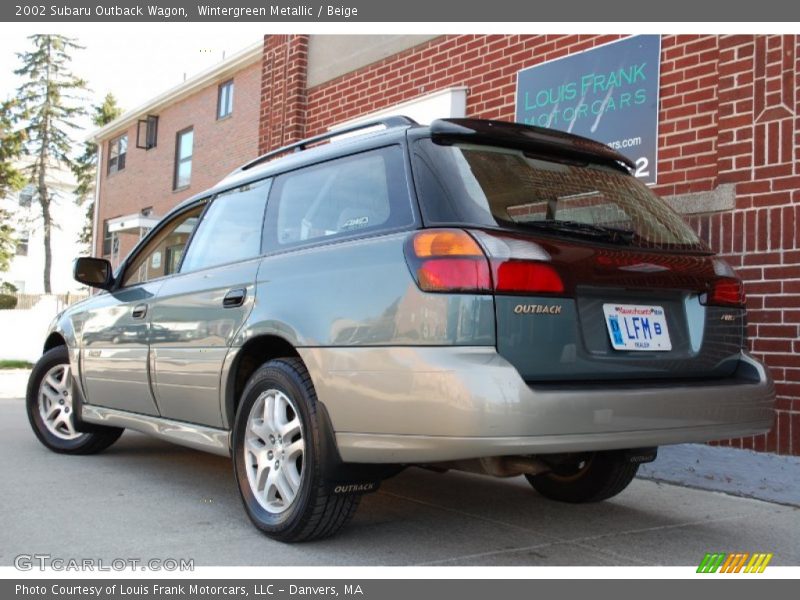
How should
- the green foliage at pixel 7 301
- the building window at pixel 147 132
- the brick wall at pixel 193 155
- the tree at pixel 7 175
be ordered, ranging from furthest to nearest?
the tree at pixel 7 175
the green foliage at pixel 7 301
the building window at pixel 147 132
the brick wall at pixel 193 155

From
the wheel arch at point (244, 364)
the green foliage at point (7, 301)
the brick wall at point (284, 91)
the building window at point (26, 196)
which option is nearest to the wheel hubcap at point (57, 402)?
the wheel arch at point (244, 364)

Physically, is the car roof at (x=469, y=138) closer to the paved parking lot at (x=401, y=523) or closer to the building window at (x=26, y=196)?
the paved parking lot at (x=401, y=523)

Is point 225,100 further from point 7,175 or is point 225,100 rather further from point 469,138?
point 7,175

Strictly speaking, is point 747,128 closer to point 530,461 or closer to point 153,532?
point 530,461

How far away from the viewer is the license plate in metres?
3.22

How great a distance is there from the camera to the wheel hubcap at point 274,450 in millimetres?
3602

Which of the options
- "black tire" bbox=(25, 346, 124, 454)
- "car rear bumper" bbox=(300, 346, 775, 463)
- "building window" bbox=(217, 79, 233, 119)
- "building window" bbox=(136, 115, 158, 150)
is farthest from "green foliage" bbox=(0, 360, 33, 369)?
"car rear bumper" bbox=(300, 346, 775, 463)

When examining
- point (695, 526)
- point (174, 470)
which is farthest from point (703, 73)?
point (174, 470)

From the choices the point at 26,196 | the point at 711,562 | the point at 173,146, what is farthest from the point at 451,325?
the point at 26,196

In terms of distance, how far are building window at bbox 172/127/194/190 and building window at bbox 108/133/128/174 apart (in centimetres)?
433

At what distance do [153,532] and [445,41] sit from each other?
6.81 meters

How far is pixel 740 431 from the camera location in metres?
3.48

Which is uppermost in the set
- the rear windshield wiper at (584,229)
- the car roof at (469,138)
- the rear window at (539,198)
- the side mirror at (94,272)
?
the car roof at (469,138)

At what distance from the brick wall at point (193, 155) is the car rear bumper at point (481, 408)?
15.7 metres
